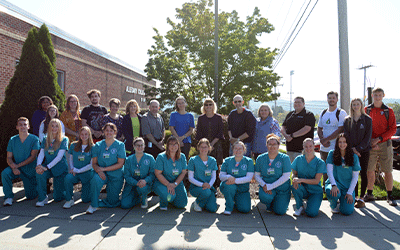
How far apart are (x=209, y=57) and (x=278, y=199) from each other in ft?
41.0

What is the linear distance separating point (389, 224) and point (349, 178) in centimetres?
84

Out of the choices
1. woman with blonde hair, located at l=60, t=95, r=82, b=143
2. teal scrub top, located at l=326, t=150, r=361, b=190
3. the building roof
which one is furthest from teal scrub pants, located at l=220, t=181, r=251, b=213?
the building roof

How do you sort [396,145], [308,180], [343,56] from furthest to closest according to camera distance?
[396,145]
[343,56]
[308,180]

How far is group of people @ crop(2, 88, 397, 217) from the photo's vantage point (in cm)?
455

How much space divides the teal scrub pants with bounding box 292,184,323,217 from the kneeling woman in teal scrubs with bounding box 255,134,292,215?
0.17 m

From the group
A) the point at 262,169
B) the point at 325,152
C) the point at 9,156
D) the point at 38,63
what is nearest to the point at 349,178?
the point at 325,152

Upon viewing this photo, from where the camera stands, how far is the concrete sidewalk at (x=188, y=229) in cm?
340

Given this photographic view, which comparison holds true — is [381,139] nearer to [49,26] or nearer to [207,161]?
[207,161]

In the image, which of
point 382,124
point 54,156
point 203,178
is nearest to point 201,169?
point 203,178

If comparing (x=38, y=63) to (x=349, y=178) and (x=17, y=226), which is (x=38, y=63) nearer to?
(x=17, y=226)

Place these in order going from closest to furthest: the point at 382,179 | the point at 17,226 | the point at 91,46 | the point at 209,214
→ 1. the point at 17,226
2. the point at 209,214
3. the point at 382,179
4. the point at 91,46

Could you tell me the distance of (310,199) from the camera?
4.48m

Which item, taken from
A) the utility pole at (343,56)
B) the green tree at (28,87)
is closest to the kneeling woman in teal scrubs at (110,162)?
the green tree at (28,87)

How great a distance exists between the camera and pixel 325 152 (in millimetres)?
5266
